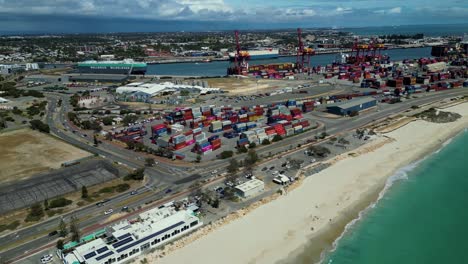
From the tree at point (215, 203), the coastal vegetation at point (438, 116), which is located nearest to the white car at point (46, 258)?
the tree at point (215, 203)

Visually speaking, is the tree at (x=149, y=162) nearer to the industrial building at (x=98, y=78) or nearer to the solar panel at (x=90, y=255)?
the solar panel at (x=90, y=255)

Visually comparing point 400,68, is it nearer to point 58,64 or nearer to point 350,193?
point 350,193

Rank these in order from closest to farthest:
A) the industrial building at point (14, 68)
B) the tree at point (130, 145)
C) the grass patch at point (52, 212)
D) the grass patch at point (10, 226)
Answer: the grass patch at point (10, 226) → the grass patch at point (52, 212) → the tree at point (130, 145) → the industrial building at point (14, 68)

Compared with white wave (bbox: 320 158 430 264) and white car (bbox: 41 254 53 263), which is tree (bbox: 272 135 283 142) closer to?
white wave (bbox: 320 158 430 264)

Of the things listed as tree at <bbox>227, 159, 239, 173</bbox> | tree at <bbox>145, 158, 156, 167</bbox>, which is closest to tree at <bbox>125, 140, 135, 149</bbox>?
tree at <bbox>145, 158, 156, 167</bbox>

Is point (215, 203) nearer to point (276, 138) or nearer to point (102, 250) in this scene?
point (102, 250)
